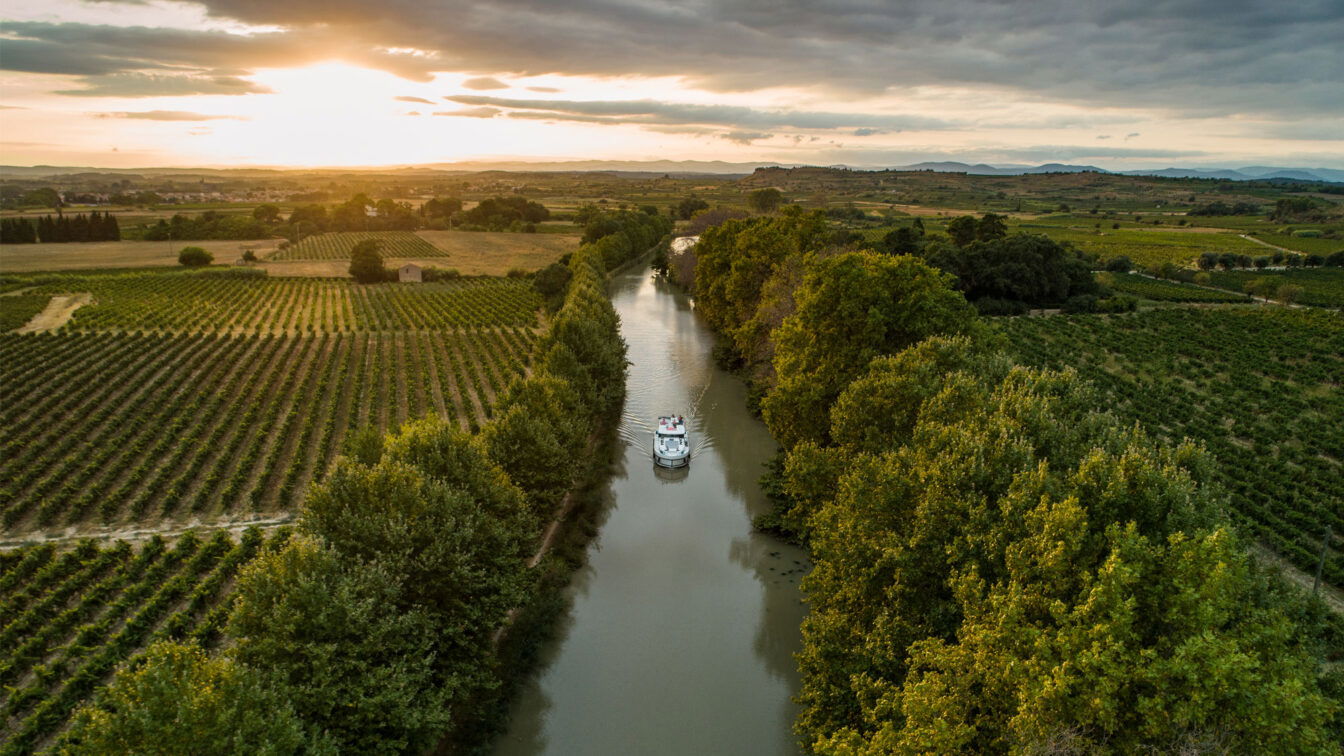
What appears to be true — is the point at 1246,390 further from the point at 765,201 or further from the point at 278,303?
the point at 765,201

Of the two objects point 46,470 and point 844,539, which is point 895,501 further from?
point 46,470

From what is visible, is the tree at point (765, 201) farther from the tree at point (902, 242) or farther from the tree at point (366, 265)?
the tree at point (366, 265)

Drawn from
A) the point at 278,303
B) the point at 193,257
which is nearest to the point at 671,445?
the point at 278,303

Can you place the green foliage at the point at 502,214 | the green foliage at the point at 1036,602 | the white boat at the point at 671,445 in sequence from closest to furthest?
the green foliage at the point at 1036,602 < the white boat at the point at 671,445 < the green foliage at the point at 502,214

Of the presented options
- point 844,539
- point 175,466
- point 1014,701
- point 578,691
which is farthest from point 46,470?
point 1014,701

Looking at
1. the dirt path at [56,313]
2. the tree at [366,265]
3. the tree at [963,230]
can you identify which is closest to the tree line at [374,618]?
the dirt path at [56,313]
